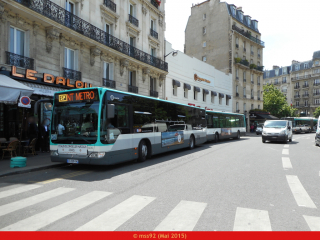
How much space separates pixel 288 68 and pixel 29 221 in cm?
9272

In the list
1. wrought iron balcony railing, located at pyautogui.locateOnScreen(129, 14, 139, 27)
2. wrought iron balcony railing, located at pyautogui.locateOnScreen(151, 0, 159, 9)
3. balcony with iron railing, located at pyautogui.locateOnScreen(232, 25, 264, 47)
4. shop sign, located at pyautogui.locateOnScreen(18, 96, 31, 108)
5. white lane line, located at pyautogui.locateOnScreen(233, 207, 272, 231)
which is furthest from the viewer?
balcony with iron railing, located at pyautogui.locateOnScreen(232, 25, 264, 47)

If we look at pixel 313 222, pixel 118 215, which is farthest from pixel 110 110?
pixel 313 222

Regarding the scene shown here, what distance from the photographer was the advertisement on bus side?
12.1 m

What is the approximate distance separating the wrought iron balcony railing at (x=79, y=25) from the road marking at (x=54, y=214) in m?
11.8

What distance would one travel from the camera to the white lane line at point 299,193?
15.6 ft

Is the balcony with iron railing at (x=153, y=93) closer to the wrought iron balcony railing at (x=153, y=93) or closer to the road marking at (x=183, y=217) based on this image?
the wrought iron balcony railing at (x=153, y=93)

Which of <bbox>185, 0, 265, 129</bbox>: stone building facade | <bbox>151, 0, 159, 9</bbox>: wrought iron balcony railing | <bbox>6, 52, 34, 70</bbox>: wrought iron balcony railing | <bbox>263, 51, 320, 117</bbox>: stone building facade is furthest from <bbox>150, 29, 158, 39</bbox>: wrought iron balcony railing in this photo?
<bbox>263, 51, 320, 117</bbox>: stone building facade

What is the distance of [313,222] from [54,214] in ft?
13.1

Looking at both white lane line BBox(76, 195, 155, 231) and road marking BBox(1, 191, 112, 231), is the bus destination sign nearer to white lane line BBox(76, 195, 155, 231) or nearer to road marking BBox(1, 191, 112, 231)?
road marking BBox(1, 191, 112, 231)

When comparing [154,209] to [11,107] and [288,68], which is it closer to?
[11,107]

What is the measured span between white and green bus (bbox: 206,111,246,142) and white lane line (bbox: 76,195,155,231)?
15764 mm

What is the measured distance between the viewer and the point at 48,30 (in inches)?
576

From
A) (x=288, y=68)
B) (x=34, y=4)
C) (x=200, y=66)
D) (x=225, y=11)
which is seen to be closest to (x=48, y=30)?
(x=34, y=4)

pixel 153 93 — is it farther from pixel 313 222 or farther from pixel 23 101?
pixel 313 222
